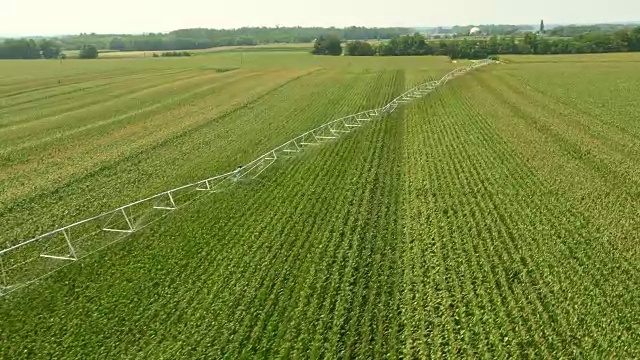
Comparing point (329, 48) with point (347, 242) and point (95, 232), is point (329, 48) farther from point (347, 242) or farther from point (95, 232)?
point (347, 242)

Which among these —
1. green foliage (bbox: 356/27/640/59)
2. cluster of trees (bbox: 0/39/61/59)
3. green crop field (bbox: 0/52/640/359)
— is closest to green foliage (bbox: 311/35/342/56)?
green foliage (bbox: 356/27/640/59)

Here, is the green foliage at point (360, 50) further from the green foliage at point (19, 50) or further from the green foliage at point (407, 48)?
the green foliage at point (19, 50)

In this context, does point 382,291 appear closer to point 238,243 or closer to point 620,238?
point 238,243

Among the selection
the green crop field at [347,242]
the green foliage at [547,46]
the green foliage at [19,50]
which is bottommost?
the green crop field at [347,242]

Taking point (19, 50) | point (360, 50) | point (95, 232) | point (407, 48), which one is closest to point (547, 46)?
point (407, 48)

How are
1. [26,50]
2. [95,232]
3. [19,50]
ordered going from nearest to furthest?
[95,232]
[19,50]
[26,50]

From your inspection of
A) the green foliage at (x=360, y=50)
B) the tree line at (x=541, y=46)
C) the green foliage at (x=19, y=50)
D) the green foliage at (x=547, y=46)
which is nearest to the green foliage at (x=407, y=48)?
the tree line at (x=541, y=46)
